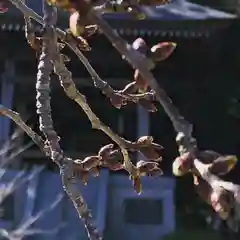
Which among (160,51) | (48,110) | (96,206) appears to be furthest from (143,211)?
(160,51)

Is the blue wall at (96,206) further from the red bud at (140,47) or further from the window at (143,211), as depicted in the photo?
the red bud at (140,47)

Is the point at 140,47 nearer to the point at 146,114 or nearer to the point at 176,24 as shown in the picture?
the point at 176,24

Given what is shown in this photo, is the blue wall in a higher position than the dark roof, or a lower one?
lower

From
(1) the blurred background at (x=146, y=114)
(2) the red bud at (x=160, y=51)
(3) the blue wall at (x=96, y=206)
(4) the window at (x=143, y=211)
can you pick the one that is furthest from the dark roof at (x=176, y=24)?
(2) the red bud at (x=160, y=51)

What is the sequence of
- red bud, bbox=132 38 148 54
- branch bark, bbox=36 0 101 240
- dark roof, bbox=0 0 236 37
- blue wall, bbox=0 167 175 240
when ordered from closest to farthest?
red bud, bbox=132 38 148 54, branch bark, bbox=36 0 101 240, blue wall, bbox=0 167 175 240, dark roof, bbox=0 0 236 37

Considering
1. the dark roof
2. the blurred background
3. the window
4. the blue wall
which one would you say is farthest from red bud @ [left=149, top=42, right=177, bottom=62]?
the window

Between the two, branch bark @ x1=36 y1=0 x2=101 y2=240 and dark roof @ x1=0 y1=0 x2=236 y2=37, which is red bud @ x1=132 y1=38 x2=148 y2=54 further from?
dark roof @ x1=0 y1=0 x2=236 y2=37

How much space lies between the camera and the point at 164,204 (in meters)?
5.01

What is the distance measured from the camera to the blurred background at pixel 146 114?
4.86 m

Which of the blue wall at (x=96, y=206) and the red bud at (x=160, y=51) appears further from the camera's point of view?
the blue wall at (x=96, y=206)

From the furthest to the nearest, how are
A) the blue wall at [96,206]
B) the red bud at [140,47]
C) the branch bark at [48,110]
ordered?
the blue wall at [96,206], the branch bark at [48,110], the red bud at [140,47]

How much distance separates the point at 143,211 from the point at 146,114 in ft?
2.96

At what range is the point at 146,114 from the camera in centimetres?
557

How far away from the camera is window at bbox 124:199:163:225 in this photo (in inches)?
194
